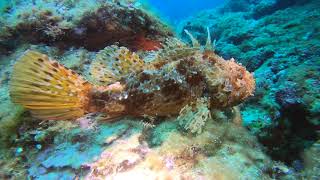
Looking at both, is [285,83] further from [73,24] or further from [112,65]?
[73,24]

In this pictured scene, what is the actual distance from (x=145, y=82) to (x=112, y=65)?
0.47 m

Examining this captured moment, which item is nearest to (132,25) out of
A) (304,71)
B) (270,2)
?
(304,71)

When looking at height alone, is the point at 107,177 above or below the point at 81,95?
below

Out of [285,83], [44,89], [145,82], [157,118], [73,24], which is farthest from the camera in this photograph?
[73,24]

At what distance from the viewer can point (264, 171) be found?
3221 mm

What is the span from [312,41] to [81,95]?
4908 mm

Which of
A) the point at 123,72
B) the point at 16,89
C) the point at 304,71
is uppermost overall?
the point at 304,71

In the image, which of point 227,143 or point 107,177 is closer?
point 107,177

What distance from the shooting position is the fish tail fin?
9.54ft

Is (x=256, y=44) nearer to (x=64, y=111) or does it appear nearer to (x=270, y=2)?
(x=64, y=111)

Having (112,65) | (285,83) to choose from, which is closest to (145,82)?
(112,65)

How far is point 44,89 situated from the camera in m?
2.95

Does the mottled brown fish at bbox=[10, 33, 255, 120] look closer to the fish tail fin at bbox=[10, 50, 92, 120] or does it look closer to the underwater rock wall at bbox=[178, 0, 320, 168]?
the fish tail fin at bbox=[10, 50, 92, 120]

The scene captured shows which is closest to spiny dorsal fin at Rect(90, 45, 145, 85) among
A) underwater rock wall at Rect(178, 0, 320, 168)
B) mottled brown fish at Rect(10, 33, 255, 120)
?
mottled brown fish at Rect(10, 33, 255, 120)
